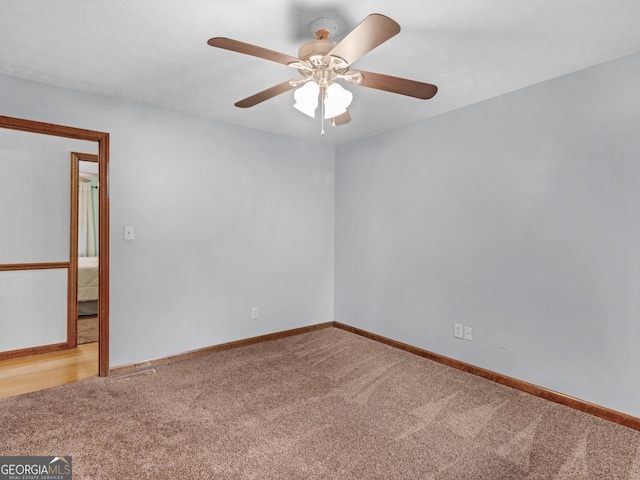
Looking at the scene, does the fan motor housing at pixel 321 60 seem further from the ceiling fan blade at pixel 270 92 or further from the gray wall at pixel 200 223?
the gray wall at pixel 200 223

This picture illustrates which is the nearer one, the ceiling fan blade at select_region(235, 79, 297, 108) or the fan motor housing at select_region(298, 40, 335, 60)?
the fan motor housing at select_region(298, 40, 335, 60)

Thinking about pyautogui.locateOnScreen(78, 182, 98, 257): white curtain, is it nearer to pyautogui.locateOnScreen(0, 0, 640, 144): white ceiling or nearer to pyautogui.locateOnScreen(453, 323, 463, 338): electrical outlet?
pyautogui.locateOnScreen(0, 0, 640, 144): white ceiling

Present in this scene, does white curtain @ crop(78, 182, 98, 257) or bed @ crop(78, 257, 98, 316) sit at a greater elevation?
white curtain @ crop(78, 182, 98, 257)

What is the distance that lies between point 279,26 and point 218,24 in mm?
310

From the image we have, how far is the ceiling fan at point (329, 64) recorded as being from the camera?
1440mm

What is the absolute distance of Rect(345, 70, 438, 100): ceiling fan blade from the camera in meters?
1.72

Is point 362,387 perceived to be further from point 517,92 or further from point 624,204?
point 517,92

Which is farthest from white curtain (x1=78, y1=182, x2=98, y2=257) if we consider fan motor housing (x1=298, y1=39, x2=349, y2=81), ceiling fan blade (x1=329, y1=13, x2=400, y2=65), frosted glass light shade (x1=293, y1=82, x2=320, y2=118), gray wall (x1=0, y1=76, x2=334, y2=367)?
ceiling fan blade (x1=329, y1=13, x2=400, y2=65)

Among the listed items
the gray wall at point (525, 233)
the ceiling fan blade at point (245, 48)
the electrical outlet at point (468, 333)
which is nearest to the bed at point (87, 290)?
the gray wall at point (525, 233)

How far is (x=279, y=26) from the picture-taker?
181 centimetres

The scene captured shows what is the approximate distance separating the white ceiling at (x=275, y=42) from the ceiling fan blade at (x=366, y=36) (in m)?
0.30

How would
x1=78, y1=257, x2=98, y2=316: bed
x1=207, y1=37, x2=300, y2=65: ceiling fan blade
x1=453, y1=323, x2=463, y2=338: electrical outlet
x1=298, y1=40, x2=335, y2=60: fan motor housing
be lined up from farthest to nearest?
x1=78, y1=257, x2=98, y2=316: bed
x1=453, y1=323, x2=463, y2=338: electrical outlet
x1=298, y1=40, x2=335, y2=60: fan motor housing
x1=207, y1=37, x2=300, y2=65: ceiling fan blade

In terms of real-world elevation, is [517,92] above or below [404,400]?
above

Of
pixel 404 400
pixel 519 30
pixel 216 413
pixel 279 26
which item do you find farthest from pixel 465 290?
pixel 279 26
